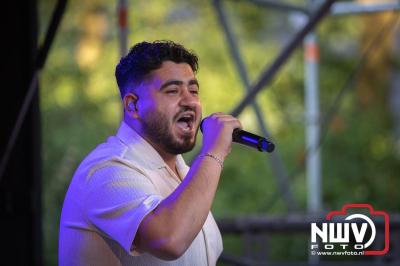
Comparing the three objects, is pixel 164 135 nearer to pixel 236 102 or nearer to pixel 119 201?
pixel 119 201

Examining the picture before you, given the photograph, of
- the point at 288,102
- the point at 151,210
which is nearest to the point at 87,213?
the point at 151,210

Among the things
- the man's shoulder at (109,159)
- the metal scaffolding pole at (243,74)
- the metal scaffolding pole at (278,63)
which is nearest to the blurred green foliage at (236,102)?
the metal scaffolding pole at (243,74)

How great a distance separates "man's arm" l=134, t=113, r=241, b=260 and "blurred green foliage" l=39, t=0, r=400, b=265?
21.3ft

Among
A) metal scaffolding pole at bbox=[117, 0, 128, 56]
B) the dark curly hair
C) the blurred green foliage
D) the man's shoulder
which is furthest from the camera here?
the blurred green foliage

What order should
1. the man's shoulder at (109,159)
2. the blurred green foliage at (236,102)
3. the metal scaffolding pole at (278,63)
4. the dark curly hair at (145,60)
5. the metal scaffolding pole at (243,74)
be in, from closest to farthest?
the man's shoulder at (109,159), the dark curly hair at (145,60), the metal scaffolding pole at (278,63), the metal scaffolding pole at (243,74), the blurred green foliage at (236,102)

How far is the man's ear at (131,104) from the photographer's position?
2.24 meters

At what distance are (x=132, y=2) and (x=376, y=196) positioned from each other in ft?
18.3

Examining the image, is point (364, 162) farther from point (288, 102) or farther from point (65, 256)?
point (65, 256)

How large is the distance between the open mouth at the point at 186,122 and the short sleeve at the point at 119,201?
169 millimetres

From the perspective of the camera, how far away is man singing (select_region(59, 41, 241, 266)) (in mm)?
1935

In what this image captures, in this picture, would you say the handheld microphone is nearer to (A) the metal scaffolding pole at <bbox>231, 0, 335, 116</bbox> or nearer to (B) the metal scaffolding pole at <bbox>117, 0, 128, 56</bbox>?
(A) the metal scaffolding pole at <bbox>231, 0, 335, 116</bbox>

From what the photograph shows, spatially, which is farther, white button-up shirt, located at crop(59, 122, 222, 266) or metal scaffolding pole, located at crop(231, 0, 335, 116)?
metal scaffolding pole, located at crop(231, 0, 335, 116)

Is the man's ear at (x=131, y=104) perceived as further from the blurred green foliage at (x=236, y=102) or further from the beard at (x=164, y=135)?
the blurred green foliage at (x=236, y=102)

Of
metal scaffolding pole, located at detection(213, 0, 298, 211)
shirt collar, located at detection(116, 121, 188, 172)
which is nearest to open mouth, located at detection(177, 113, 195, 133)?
shirt collar, located at detection(116, 121, 188, 172)
